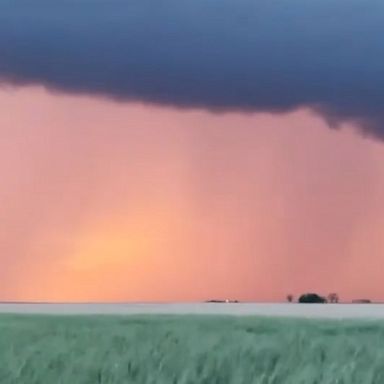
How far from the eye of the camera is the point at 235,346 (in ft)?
11.2

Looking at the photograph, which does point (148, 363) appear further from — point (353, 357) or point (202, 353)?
point (353, 357)

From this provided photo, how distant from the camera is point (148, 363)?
329 cm

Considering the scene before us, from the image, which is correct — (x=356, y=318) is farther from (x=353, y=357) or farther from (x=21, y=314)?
(x=21, y=314)

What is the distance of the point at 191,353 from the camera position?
3363 millimetres

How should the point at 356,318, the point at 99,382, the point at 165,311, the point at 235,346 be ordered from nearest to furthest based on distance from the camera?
1. the point at 99,382
2. the point at 235,346
3. the point at 356,318
4. the point at 165,311

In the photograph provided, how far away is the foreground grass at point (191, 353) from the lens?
126 inches

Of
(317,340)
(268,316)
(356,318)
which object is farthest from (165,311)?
(317,340)

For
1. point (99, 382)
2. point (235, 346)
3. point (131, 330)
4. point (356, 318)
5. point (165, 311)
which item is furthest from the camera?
point (165, 311)

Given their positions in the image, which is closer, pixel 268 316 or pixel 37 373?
pixel 37 373

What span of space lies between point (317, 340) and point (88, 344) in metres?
0.72

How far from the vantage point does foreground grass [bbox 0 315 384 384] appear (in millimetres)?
3193

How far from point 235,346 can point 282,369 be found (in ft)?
0.82

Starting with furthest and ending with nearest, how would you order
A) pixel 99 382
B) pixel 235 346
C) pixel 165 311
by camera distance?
pixel 165 311 < pixel 235 346 < pixel 99 382

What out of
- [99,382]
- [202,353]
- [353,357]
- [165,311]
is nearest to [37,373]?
[99,382]
